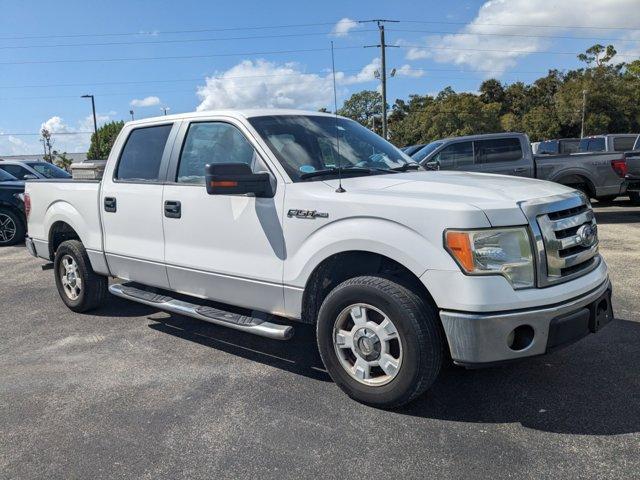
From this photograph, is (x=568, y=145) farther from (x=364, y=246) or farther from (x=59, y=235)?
(x=364, y=246)

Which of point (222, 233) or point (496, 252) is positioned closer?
point (496, 252)

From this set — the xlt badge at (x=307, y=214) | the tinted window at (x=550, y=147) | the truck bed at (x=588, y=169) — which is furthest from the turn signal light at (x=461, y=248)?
the tinted window at (x=550, y=147)

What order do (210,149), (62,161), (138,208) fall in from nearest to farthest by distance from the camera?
(210,149) < (138,208) < (62,161)

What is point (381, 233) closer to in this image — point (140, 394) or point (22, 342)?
point (140, 394)

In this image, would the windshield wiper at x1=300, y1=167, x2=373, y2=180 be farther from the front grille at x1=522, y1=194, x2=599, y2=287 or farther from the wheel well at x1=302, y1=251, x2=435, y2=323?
the front grille at x1=522, y1=194, x2=599, y2=287

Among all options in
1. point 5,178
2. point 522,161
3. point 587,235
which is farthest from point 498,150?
point 5,178

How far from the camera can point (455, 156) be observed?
37.7 ft

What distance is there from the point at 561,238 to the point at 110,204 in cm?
385

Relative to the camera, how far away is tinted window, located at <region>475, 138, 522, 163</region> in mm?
11594

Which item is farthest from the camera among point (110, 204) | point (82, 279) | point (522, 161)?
point (522, 161)

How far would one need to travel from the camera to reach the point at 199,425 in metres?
3.40

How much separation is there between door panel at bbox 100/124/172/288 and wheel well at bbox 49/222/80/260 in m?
0.99

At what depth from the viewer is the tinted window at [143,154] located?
4.85 m

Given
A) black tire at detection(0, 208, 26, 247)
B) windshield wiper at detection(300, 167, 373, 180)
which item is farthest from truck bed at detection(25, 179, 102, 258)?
black tire at detection(0, 208, 26, 247)
